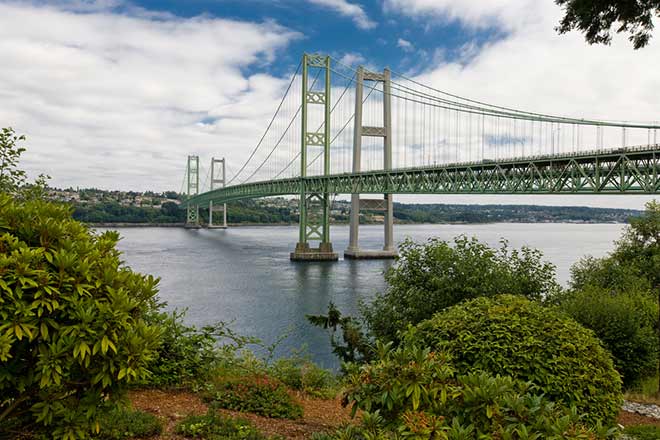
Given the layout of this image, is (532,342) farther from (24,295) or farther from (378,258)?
(378,258)

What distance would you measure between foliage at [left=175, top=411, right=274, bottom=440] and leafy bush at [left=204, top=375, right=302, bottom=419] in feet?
1.71

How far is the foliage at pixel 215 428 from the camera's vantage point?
4.50 metres

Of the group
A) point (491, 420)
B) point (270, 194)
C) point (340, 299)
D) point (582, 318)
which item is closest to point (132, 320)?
point (491, 420)

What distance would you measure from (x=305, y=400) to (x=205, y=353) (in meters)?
1.42

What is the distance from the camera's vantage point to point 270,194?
55188 millimetres

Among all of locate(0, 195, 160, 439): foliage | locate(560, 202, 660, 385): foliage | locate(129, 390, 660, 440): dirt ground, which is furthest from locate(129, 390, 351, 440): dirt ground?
locate(560, 202, 660, 385): foliage

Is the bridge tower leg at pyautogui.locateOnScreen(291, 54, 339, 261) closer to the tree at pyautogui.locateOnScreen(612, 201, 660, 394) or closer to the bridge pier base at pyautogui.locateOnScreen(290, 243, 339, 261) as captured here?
the bridge pier base at pyautogui.locateOnScreen(290, 243, 339, 261)

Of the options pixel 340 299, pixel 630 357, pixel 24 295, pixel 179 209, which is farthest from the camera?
pixel 179 209

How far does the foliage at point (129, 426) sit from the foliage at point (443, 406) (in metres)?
2.14

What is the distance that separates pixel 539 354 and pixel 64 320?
383 centimetres

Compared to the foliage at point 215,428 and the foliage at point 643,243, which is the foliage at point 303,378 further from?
the foliage at point 643,243

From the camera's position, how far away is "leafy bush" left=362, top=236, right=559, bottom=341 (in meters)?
11.2

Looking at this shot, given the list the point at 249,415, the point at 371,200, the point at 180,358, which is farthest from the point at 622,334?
the point at 371,200

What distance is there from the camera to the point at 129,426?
4410 mm
